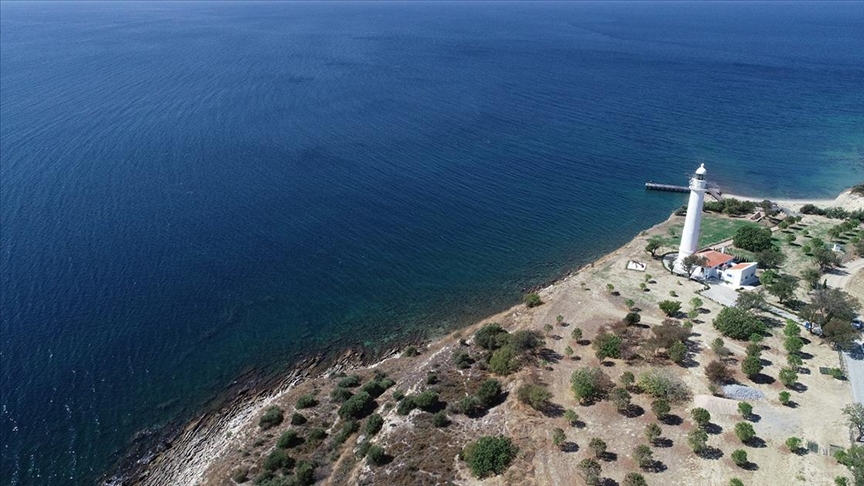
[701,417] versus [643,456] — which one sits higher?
[701,417]

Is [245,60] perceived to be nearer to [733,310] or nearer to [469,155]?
[469,155]

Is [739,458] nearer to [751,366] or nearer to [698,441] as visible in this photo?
[698,441]

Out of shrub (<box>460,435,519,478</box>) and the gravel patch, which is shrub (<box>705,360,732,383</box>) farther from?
shrub (<box>460,435,519,478</box>)

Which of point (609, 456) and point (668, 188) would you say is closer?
point (609, 456)

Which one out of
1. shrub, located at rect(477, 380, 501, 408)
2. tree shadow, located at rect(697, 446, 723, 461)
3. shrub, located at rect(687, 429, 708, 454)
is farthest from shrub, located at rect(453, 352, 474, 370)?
tree shadow, located at rect(697, 446, 723, 461)

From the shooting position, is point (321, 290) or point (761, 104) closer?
point (321, 290)

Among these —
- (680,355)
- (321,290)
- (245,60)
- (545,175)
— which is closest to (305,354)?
(321,290)

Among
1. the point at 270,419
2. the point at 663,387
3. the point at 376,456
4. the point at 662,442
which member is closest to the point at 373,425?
the point at 376,456
